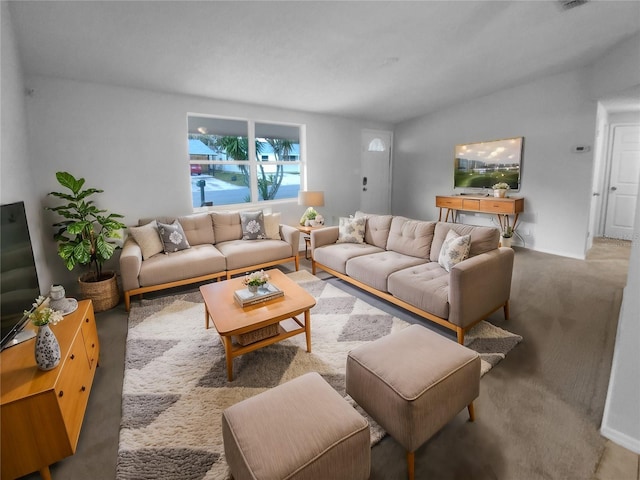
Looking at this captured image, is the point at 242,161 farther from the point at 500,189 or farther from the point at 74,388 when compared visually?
the point at 500,189

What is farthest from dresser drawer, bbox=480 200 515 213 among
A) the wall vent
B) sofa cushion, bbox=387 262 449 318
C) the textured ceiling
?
sofa cushion, bbox=387 262 449 318

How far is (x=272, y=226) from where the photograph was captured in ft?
14.5

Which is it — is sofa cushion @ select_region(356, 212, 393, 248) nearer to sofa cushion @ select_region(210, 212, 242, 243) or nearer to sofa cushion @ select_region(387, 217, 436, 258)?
sofa cushion @ select_region(387, 217, 436, 258)

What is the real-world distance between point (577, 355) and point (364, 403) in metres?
1.79

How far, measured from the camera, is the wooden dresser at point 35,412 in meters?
1.30

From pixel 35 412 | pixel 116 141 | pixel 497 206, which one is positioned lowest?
pixel 35 412

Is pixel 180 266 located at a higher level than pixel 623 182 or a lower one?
lower

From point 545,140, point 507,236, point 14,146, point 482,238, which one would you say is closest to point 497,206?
point 507,236

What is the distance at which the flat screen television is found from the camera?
163cm

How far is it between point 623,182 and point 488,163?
2.50 m

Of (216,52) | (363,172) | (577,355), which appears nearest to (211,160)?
(216,52)

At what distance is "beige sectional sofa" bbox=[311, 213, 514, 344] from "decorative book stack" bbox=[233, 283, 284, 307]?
1.04m

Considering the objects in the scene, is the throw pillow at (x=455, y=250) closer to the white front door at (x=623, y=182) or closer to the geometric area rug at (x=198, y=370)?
the geometric area rug at (x=198, y=370)

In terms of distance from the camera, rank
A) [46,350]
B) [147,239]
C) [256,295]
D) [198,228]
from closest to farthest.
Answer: [46,350] < [256,295] < [147,239] < [198,228]
